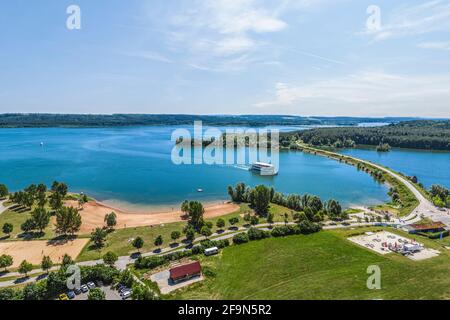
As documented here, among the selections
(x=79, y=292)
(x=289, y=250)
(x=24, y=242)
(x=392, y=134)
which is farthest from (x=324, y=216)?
(x=392, y=134)

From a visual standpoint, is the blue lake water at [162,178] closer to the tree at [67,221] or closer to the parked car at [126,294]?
the tree at [67,221]

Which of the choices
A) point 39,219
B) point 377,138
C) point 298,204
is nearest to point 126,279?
point 39,219

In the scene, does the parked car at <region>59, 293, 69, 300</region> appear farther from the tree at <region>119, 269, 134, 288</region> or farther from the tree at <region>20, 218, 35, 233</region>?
the tree at <region>20, 218, 35, 233</region>

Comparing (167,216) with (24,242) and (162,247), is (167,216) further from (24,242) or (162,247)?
(24,242)

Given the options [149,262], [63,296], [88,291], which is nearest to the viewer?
[63,296]

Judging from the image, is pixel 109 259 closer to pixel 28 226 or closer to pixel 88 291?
pixel 88 291

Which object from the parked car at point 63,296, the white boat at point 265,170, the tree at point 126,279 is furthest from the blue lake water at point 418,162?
the parked car at point 63,296
